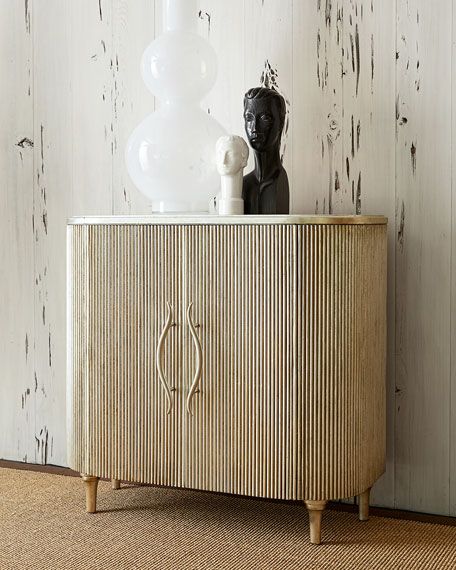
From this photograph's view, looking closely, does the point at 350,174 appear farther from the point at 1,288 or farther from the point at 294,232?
the point at 1,288

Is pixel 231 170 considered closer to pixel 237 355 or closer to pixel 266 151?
pixel 266 151

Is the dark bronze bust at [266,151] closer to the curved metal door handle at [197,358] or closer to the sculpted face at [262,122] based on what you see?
the sculpted face at [262,122]

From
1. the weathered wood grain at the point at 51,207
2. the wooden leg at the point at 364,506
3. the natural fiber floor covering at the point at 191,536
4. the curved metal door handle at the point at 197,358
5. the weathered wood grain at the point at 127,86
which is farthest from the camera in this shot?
the weathered wood grain at the point at 51,207

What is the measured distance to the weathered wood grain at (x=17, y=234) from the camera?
2582 mm

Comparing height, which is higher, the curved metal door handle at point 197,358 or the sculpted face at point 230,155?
the sculpted face at point 230,155

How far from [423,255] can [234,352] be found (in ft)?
1.86

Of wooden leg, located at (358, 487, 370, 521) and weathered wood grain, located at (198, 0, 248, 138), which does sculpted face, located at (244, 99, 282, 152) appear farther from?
wooden leg, located at (358, 487, 370, 521)

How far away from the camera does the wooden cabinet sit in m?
1.87

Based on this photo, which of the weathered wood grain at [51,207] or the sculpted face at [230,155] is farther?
the weathered wood grain at [51,207]

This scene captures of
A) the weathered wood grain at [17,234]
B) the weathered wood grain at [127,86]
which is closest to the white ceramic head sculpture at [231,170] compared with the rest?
the weathered wood grain at [127,86]

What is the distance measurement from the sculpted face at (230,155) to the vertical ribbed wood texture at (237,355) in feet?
0.53

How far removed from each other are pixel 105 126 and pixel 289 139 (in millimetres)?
555

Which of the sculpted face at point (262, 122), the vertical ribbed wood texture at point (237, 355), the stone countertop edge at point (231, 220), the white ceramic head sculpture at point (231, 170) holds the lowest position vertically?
the vertical ribbed wood texture at point (237, 355)

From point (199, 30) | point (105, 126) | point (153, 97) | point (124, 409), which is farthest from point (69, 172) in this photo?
point (124, 409)
